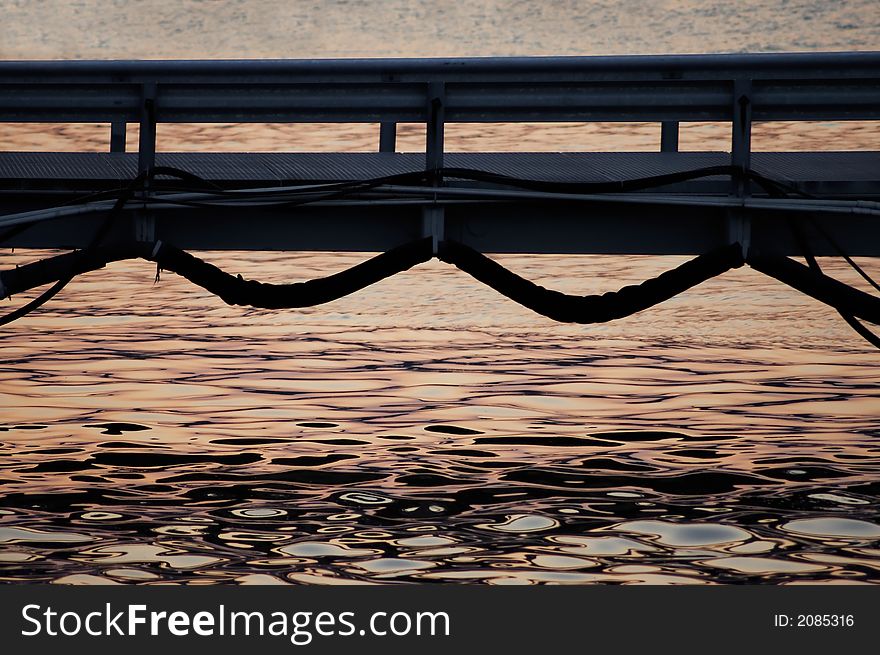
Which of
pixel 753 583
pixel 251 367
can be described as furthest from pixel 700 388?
pixel 753 583

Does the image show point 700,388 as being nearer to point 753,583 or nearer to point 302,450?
point 302,450

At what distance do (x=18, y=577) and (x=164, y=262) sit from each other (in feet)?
6.64

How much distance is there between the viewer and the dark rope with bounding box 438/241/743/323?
26.1ft

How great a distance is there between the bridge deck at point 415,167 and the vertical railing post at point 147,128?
362 mm

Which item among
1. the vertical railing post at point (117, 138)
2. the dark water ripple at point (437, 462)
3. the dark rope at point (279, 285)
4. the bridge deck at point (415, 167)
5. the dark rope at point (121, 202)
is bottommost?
the dark water ripple at point (437, 462)

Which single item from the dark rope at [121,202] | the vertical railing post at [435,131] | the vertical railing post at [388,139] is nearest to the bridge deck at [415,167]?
the vertical railing post at [388,139]

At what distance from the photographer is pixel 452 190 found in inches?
303

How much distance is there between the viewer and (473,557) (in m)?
7.89

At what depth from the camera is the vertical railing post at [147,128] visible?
7777 mm

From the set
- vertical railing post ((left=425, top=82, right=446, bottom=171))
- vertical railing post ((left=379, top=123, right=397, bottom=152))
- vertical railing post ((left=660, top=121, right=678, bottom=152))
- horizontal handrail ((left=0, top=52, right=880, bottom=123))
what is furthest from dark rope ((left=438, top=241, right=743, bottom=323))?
vertical railing post ((left=379, top=123, right=397, bottom=152))

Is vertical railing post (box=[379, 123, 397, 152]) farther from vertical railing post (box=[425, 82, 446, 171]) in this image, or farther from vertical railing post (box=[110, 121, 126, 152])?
vertical railing post (box=[425, 82, 446, 171])

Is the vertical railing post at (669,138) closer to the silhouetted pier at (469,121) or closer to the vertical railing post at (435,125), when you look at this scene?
the silhouetted pier at (469,121)

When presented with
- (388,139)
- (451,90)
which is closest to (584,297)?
(451,90)

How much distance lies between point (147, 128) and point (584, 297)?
276 centimetres
